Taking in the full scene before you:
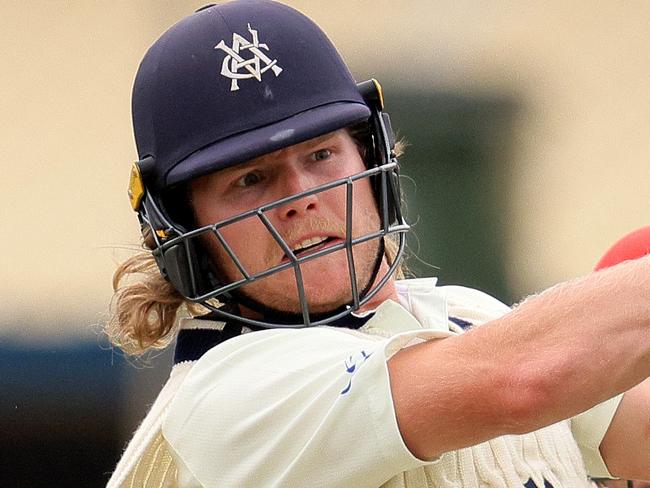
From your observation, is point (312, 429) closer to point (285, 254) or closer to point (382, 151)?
point (285, 254)

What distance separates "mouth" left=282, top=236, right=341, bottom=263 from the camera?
7.72 ft

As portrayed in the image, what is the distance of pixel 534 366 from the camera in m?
1.75

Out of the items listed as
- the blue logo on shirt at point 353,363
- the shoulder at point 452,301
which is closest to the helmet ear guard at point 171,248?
the shoulder at point 452,301

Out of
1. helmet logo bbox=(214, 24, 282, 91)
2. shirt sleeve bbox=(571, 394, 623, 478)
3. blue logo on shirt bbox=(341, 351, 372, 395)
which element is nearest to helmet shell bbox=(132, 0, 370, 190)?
helmet logo bbox=(214, 24, 282, 91)

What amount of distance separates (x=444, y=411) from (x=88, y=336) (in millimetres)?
2996

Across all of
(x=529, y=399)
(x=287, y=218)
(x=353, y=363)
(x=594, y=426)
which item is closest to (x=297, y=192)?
(x=287, y=218)

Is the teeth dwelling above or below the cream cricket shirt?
above

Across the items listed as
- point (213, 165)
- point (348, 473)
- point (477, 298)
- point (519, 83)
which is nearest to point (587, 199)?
point (519, 83)

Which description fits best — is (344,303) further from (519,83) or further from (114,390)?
(519,83)

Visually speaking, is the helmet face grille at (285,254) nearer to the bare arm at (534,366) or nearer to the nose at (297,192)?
the nose at (297,192)

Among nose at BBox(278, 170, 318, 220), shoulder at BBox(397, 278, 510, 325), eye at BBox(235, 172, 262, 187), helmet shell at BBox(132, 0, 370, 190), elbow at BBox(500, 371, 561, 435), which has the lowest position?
shoulder at BBox(397, 278, 510, 325)

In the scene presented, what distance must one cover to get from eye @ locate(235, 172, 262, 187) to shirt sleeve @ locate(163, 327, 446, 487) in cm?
36

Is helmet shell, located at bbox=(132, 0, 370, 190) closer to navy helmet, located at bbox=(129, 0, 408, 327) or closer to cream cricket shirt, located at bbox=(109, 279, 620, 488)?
navy helmet, located at bbox=(129, 0, 408, 327)

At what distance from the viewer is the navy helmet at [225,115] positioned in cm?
236
